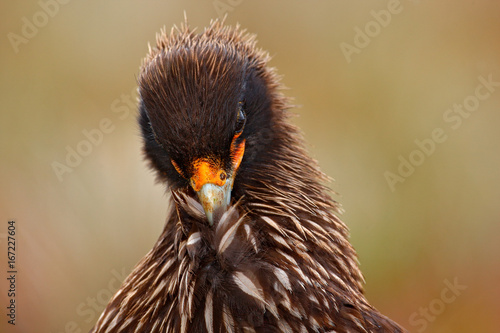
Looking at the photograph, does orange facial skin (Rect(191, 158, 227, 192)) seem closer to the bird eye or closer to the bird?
the bird

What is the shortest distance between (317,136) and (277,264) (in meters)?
3.07

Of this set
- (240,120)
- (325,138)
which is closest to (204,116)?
(240,120)

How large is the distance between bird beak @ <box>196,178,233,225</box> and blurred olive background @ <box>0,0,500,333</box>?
265 cm

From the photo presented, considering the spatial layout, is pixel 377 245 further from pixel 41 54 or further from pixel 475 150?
pixel 41 54

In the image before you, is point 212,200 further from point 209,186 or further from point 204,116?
point 204,116

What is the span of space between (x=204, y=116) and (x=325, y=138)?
3.14m

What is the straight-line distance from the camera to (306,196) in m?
2.15

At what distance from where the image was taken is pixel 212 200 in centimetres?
186

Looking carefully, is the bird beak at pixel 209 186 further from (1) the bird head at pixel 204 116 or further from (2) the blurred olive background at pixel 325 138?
(2) the blurred olive background at pixel 325 138

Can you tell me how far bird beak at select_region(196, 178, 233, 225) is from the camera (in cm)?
185

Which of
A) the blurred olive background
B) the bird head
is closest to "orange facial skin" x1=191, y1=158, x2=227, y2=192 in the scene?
the bird head

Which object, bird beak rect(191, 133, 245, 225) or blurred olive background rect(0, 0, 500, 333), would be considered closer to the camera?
bird beak rect(191, 133, 245, 225)

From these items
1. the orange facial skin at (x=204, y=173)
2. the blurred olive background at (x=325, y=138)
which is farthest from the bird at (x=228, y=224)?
the blurred olive background at (x=325, y=138)

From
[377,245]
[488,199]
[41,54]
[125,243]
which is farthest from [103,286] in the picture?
[488,199]
